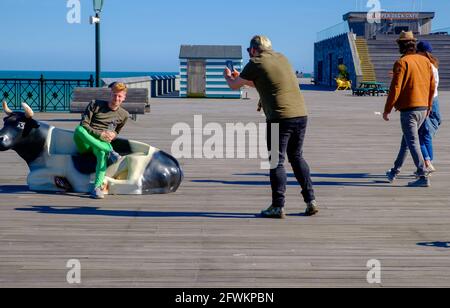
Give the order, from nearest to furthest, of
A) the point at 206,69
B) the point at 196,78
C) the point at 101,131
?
1. the point at 101,131
2. the point at 206,69
3. the point at 196,78

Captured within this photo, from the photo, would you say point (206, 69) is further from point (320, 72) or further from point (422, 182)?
point (320, 72)

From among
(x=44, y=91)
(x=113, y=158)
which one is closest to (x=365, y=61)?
(x=44, y=91)

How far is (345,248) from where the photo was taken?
20.7 ft

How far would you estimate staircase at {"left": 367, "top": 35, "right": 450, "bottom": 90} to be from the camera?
161 ft

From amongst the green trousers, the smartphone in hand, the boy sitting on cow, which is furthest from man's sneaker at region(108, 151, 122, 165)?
the smartphone in hand

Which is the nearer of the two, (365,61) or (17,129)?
(17,129)

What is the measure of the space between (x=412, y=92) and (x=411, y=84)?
0.10 m

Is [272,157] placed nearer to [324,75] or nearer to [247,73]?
[247,73]

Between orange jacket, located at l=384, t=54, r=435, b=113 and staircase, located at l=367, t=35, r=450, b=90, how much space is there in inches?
1519

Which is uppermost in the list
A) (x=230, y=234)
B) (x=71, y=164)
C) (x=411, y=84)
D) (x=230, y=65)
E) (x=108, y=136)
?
(x=230, y=65)

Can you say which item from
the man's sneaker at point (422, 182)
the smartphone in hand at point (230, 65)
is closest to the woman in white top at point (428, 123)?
the man's sneaker at point (422, 182)

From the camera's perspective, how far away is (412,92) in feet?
31.2

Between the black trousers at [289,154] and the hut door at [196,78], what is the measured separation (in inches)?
1172

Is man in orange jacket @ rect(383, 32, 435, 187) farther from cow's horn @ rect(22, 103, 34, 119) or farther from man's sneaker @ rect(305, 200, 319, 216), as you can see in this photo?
cow's horn @ rect(22, 103, 34, 119)
